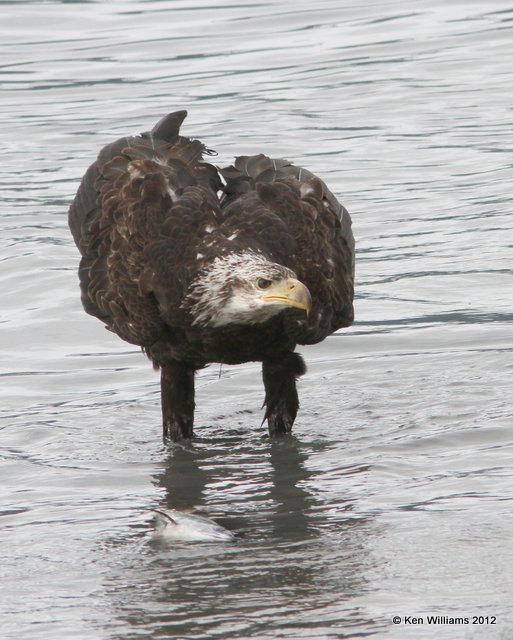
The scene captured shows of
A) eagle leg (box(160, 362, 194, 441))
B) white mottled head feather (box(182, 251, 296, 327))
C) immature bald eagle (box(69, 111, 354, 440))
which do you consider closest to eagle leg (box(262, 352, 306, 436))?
immature bald eagle (box(69, 111, 354, 440))

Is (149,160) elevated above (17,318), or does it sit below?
above

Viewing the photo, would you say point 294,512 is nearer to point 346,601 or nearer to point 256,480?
point 256,480

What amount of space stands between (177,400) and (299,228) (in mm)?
1120

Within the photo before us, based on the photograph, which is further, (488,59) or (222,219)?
(488,59)

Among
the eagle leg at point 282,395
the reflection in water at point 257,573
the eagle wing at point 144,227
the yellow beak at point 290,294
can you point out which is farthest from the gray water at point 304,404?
the yellow beak at point 290,294

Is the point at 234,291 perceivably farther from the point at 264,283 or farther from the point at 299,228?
the point at 299,228

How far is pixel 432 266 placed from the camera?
1112 cm

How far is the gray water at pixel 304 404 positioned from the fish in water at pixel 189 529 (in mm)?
97

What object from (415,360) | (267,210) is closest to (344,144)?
(415,360)

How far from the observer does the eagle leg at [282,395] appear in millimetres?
8008

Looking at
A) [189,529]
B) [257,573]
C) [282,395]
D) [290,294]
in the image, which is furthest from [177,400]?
[257,573]

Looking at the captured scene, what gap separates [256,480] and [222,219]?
1313 millimetres

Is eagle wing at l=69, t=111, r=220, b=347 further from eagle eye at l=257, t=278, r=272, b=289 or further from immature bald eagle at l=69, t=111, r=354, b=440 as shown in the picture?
eagle eye at l=257, t=278, r=272, b=289

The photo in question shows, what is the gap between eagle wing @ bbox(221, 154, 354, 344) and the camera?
7535 millimetres
